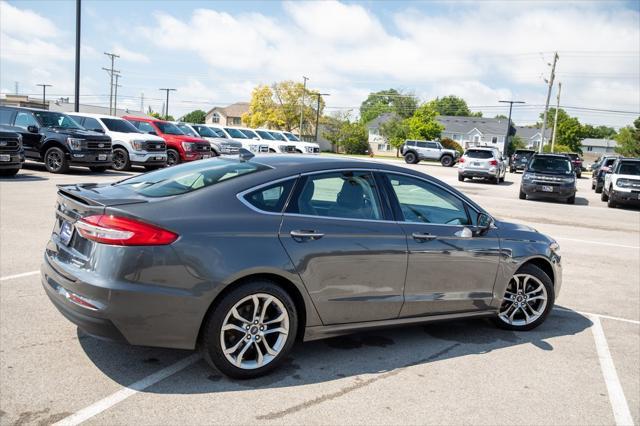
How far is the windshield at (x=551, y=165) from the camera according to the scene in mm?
19203

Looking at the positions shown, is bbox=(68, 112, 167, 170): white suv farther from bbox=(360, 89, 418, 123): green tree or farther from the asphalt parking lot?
bbox=(360, 89, 418, 123): green tree

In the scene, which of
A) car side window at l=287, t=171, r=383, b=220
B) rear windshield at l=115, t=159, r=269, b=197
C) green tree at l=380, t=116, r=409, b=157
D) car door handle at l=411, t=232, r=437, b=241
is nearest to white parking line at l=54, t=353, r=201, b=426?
rear windshield at l=115, t=159, r=269, b=197

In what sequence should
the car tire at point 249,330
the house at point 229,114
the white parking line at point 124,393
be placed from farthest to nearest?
the house at point 229,114 < the car tire at point 249,330 < the white parking line at point 124,393

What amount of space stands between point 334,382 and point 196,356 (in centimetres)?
108

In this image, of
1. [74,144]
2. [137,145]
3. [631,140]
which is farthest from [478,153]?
[631,140]

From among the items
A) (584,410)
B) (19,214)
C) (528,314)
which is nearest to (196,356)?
(584,410)

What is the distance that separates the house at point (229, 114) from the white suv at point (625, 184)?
3751 inches

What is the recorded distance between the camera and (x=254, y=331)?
3689 millimetres

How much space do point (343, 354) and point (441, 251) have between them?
115 centimetres

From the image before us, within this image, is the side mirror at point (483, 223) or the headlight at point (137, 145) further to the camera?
the headlight at point (137, 145)

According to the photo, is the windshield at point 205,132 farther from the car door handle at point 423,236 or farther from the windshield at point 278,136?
the car door handle at point 423,236

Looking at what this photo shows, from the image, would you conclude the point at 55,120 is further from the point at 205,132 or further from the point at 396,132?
the point at 396,132

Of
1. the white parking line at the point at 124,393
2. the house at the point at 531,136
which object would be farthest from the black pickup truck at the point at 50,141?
the house at the point at 531,136

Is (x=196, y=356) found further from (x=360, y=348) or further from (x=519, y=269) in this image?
(x=519, y=269)
